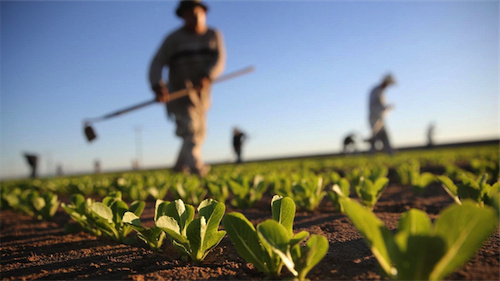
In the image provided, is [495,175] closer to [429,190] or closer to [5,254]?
[429,190]

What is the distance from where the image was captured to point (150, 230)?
121cm

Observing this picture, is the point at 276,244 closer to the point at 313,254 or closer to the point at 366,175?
the point at 313,254

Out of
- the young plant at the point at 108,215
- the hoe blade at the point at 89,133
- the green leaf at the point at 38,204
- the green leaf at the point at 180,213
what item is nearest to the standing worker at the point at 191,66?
Result: the hoe blade at the point at 89,133

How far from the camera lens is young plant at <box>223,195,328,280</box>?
85cm

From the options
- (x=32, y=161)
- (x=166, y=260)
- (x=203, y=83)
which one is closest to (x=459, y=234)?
(x=166, y=260)

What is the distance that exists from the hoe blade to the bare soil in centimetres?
409

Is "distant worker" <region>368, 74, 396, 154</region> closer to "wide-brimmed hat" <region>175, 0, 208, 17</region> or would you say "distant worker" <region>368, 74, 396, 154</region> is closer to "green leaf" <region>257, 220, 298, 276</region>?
"wide-brimmed hat" <region>175, 0, 208, 17</region>

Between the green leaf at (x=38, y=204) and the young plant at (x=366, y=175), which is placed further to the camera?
the young plant at (x=366, y=175)

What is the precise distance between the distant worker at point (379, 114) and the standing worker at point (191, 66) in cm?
717

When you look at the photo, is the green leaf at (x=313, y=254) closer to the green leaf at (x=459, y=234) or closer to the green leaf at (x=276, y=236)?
the green leaf at (x=276, y=236)

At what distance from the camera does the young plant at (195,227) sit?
1035 mm

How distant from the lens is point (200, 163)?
20.0 feet

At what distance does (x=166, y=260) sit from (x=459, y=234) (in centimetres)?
106

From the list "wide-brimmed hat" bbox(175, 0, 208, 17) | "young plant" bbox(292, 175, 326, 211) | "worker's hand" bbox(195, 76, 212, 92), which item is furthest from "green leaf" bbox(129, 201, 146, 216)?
"wide-brimmed hat" bbox(175, 0, 208, 17)
